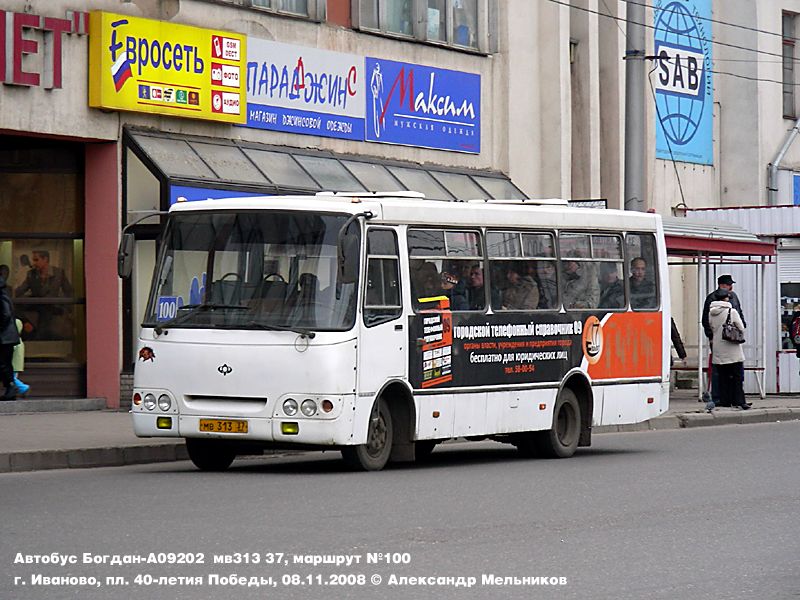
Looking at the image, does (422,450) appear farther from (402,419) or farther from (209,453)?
(209,453)

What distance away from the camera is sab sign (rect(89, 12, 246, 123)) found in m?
24.6

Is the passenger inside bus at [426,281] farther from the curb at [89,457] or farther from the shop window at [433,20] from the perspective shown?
the shop window at [433,20]

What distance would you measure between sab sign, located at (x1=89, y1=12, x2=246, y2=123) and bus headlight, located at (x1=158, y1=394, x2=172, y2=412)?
29.5ft

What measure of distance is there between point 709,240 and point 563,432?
9906mm

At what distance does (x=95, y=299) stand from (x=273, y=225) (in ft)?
30.9

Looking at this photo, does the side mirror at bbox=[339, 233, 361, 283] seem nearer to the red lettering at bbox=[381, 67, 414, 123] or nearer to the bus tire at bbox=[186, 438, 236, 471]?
the bus tire at bbox=[186, 438, 236, 471]

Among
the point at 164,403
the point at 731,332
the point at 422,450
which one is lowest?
→ the point at 422,450

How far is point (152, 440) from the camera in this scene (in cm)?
1930

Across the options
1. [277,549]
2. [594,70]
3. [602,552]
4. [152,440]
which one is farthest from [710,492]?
[594,70]

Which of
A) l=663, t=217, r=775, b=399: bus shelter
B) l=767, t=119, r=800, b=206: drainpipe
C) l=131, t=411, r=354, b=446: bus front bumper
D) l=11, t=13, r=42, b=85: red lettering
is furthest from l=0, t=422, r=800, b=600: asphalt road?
l=767, t=119, r=800, b=206: drainpipe

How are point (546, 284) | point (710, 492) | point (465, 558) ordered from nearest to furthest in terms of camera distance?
point (465, 558) → point (710, 492) → point (546, 284)

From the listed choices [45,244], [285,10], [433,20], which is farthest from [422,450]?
[433,20]

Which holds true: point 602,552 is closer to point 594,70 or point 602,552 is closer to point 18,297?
point 18,297

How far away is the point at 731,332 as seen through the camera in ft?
88.2
